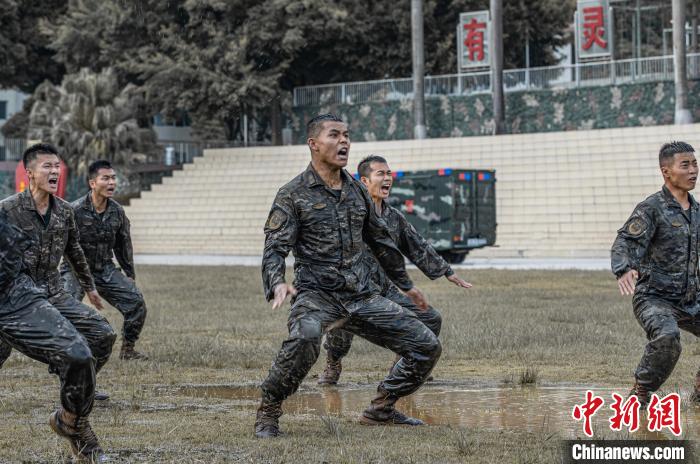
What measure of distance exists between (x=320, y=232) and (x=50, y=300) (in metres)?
2.00

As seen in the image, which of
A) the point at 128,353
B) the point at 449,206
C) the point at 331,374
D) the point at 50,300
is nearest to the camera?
the point at 50,300

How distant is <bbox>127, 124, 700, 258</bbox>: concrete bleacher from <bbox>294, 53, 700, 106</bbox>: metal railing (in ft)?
13.7

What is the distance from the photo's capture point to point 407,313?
823 centimetres

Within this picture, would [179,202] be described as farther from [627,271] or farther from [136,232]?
[627,271]

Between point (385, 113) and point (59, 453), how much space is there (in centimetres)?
3974

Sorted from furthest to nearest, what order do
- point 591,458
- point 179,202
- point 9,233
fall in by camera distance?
point 179,202 < point 9,233 < point 591,458

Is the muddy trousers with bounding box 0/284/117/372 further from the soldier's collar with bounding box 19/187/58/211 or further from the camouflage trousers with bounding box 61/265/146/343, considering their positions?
the camouflage trousers with bounding box 61/265/146/343

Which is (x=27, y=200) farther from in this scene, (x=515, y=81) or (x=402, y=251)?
(x=515, y=81)

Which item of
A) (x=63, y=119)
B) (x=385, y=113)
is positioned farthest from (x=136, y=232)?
(x=385, y=113)

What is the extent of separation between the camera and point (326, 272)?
803 centimetres

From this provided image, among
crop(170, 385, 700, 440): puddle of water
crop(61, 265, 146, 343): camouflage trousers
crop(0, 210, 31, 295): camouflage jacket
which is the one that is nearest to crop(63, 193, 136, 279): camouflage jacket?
crop(61, 265, 146, 343): camouflage trousers

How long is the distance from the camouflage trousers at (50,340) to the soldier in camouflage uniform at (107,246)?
14.2 ft

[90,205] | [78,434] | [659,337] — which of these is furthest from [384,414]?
[90,205]

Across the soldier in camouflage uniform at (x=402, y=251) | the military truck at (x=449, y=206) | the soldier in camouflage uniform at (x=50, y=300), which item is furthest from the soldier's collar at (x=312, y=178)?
the military truck at (x=449, y=206)
